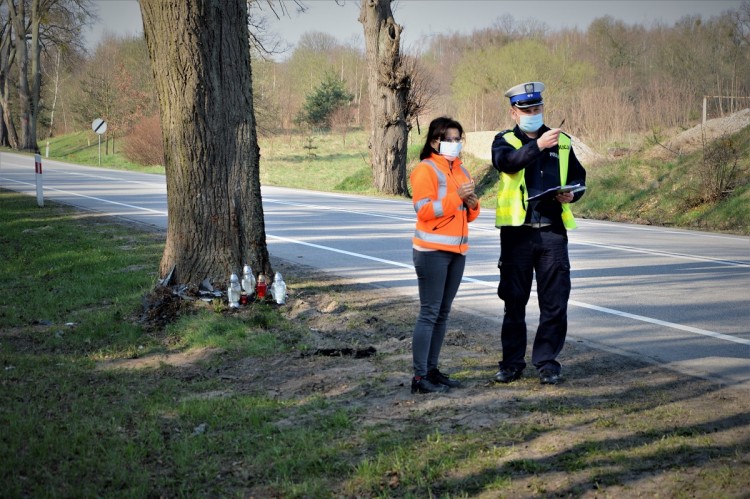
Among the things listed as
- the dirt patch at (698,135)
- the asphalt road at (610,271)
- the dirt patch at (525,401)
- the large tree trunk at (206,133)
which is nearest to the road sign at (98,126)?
the asphalt road at (610,271)

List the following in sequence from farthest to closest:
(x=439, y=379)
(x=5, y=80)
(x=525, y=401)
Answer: (x=5, y=80) < (x=439, y=379) < (x=525, y=401)

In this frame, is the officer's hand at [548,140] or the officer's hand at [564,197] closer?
the officer's hand at [548,140]

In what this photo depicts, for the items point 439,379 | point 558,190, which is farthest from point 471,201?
point 439,379

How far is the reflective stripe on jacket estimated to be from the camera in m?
5.82

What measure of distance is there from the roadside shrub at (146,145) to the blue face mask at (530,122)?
149 feet

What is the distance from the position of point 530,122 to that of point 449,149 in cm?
65

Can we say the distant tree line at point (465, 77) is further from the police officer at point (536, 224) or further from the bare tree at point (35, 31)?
the police officer at point (536, 224)

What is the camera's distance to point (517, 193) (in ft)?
19.1

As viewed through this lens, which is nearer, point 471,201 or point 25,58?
point 471,201

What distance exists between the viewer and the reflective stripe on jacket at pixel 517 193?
5.82 m

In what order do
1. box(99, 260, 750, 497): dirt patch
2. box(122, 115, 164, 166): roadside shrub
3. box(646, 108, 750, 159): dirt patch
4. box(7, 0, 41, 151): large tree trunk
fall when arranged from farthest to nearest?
box(7, 0, 41, 151): large tree trunk
box(122, 115, 164, 166): roadside shrub
box(646, 108, 750, 159): dirt patch
box(99, 260, 750, 497): dirt patch

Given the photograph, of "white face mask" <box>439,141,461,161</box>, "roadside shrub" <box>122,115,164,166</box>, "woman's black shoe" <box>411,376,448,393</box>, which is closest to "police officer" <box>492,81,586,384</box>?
"white face mask" <box>439,141,461,161</box>

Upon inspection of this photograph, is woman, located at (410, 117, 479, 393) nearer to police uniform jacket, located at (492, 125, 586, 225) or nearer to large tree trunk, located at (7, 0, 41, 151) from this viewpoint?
police uniform jacket, located at (492, 125, 586, 225)

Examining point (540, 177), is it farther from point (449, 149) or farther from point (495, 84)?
point (495, 84)
